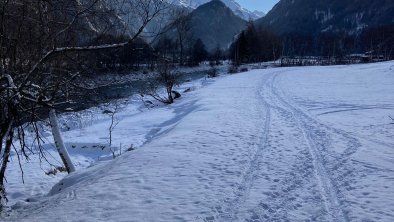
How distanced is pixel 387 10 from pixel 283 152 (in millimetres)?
167542

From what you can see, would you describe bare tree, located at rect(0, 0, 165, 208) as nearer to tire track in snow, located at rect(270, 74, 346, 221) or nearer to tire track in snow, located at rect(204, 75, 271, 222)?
tire track in snow, located at rect(204, 75, 271, 222)

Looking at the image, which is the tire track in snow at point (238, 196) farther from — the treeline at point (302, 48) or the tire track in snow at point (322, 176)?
the treeline at point (302, 48)

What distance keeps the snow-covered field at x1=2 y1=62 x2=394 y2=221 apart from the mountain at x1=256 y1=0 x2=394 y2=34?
5809 inches

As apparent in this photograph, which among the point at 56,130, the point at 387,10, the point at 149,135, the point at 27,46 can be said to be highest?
the point at 387,10

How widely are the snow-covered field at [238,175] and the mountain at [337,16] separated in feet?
484

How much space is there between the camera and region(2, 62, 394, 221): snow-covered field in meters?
6.88

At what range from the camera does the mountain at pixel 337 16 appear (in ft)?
520

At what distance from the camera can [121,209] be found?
275 inches

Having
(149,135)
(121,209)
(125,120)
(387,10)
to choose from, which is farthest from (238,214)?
(387,10)

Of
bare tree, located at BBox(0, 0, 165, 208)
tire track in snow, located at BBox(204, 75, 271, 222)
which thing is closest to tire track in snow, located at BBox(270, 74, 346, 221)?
tire track in snow, located at BBox(204, 75, 271, 222)

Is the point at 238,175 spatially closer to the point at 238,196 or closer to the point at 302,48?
the point at 238,196

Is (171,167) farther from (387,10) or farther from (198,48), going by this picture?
(387,10)

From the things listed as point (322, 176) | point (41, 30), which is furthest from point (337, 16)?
point (41, 30)

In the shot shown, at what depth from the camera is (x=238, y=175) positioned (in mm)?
8703
